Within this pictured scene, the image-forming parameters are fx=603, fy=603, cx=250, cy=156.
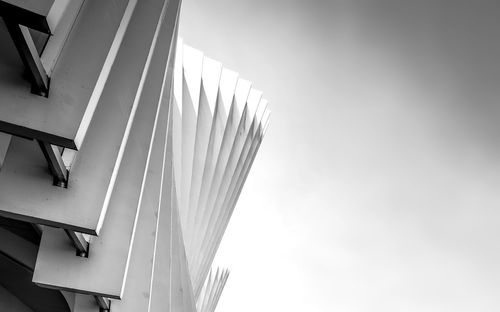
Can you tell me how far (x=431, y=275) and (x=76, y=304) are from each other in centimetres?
3842

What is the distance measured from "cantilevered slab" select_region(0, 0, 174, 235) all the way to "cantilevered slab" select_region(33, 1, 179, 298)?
2.37 ft

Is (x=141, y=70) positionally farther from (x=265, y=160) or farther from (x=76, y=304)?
(x=265, y=160)

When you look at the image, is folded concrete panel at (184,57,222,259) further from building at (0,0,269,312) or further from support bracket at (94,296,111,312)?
support bracket at (94,296,111,312)

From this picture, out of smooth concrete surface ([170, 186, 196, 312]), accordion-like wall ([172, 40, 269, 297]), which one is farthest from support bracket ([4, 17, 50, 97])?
accordion-like wall ([172, 40, 269, 297])

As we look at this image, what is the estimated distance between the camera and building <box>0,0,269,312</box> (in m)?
3.94

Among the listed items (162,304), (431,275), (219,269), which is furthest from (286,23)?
(162,304)

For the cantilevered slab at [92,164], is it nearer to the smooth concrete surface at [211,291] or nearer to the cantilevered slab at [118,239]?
the cantilevered slab at [118,239]

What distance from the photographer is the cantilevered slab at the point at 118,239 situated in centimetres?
566

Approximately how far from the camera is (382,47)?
3362 cm

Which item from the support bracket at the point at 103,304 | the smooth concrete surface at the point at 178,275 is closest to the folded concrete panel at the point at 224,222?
the smooth concrete surface at the point at 178,275

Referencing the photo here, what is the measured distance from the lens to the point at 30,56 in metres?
3.57

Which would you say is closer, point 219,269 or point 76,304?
point 76,304

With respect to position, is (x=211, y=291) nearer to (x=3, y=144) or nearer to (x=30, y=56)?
(x=3, y=144)

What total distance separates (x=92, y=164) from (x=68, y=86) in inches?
49.3
